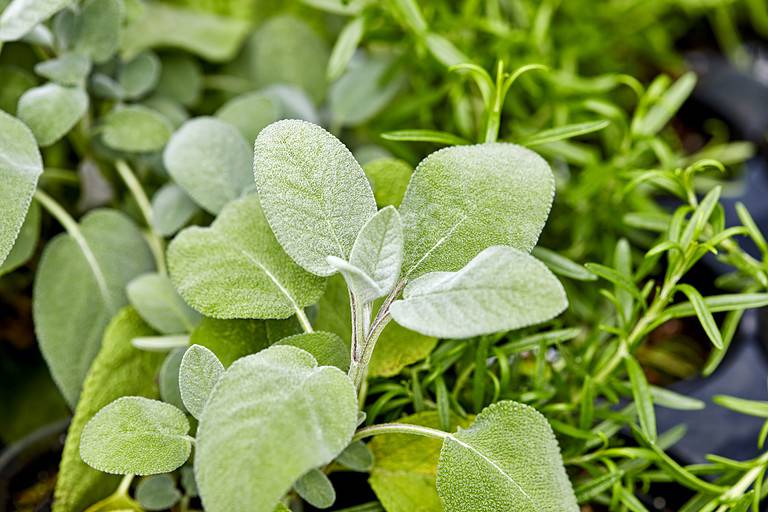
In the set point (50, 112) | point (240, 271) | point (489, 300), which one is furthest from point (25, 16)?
point (489, 300)

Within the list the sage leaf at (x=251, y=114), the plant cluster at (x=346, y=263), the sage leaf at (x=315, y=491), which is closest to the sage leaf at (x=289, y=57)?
the plant cluster at (x=346, y=263)

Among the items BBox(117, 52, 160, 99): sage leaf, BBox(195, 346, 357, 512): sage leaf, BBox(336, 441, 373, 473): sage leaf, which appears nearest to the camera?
BBox(195, 346, 357, 512): sage leaf

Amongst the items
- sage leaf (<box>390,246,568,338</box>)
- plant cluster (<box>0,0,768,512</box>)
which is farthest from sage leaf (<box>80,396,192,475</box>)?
sage leaf (<box>390,246,568,338</box>)

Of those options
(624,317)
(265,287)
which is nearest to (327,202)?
(265,287)

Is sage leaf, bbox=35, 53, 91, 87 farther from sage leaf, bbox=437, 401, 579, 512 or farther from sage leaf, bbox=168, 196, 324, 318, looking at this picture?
sage leaf, bbox=437, 401, 579, 512

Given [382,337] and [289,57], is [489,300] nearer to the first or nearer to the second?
[382,337]

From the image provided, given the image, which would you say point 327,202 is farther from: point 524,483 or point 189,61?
point 189,61

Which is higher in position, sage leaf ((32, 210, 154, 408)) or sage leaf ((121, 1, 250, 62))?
sage leaf ((121, 1, 250, 62))
